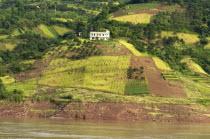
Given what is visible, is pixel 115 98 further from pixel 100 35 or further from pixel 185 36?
pixel 185 36

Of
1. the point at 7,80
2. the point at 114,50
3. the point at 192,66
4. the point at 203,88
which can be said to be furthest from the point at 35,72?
the point at 192,66

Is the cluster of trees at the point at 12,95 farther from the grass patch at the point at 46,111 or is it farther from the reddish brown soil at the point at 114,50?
the reddish brown soil at the point at 114,50

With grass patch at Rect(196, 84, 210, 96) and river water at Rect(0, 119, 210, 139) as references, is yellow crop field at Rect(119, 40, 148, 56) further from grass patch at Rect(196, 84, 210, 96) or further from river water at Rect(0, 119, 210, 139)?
river water at Rect(0, 119, 210, 139)

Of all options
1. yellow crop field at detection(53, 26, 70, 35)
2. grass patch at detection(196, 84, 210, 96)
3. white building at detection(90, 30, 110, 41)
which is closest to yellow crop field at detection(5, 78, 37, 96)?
white building at detection(90, 30, 110, 41)

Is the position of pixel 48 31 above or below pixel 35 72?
below

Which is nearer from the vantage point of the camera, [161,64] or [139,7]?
[161,64]

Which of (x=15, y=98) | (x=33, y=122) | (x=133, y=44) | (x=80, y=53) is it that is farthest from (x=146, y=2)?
(x=33, y=122)

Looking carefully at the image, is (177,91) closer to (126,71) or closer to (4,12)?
(126,71)
